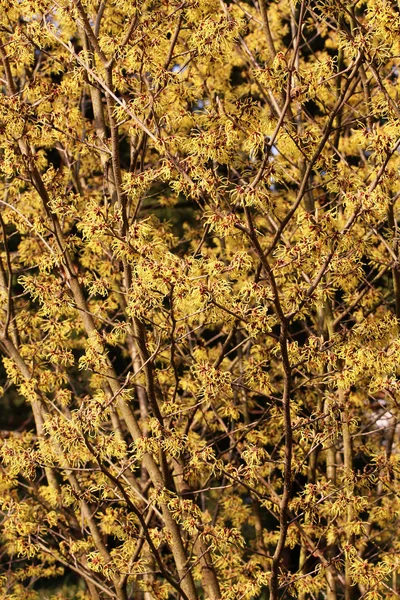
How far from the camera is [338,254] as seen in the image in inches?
175

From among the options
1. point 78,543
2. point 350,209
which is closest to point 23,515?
point 78,543

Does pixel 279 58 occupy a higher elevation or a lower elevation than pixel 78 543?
higher

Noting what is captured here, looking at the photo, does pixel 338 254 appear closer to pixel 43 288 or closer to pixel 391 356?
pixel 391 356

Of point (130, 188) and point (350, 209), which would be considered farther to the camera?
point (130, 188)

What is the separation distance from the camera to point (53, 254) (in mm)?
5020

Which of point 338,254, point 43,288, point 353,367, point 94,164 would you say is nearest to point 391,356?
point 353,367

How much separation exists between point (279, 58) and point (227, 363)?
3.26m

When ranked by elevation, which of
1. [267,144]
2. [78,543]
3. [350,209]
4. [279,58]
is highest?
[279,58]

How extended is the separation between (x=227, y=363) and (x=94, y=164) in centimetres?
203

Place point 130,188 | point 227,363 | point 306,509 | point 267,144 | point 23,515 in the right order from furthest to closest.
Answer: point 227,363, point 23,515, point 306,509, point 130,188, point 267,144

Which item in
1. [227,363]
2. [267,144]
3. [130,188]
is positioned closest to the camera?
[267,144]

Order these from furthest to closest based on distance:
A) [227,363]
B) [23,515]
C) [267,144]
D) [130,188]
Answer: [227,363] → [23,515] → [130,188] → [267,144]

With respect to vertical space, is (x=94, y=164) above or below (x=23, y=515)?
above

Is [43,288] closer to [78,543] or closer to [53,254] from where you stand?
[53,254]
